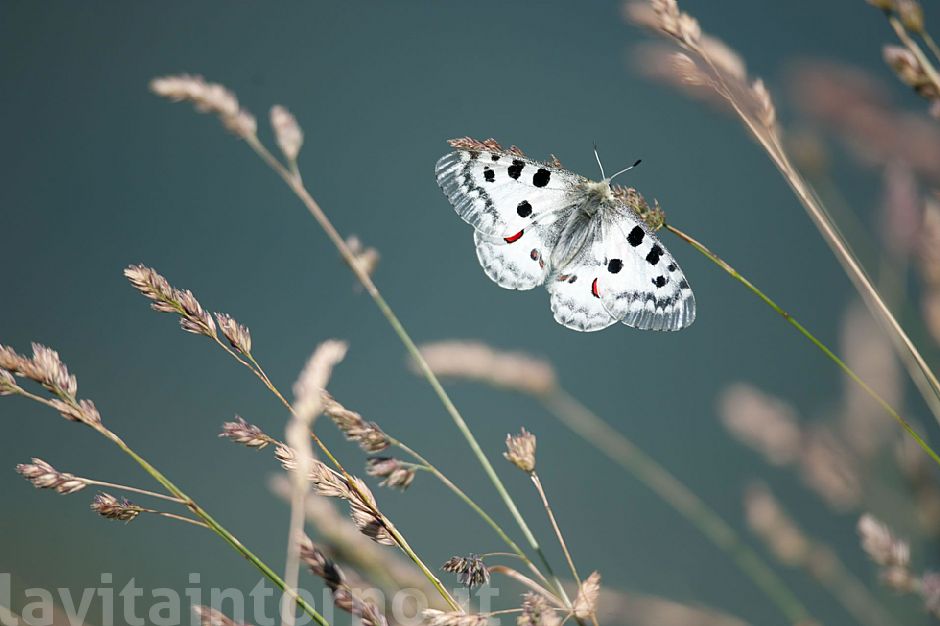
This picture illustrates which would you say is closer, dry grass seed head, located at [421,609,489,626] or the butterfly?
dry grass seed head, located at [421,609,489,626]

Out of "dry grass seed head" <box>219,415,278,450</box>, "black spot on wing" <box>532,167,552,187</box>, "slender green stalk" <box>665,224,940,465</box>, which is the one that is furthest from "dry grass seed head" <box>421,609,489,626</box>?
"black spot on wing" <box>532,167,552,187</box>

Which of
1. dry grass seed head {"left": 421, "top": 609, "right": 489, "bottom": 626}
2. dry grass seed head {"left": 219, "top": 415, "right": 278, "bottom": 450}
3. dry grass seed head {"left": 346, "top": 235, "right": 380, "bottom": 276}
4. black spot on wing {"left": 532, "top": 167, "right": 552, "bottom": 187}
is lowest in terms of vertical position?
dry grass seed head {"left": 421, "top": 609, "right": 489, "bottom": 626}

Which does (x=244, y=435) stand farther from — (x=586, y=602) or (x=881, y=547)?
(x=881, y=547)

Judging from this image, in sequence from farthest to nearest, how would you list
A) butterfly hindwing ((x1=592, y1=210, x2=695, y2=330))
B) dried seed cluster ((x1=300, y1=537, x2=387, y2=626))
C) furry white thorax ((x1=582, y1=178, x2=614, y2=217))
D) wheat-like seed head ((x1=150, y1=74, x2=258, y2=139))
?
1. furry white thorax ((x1=582, y1=178, x2=614, y2=217))
2. butterfly hindwing ((x1=592, y1=210, x2=695, y2=330))
3. wheat-like seed head ((x1=150, y1=74, x2=258, y2=139))
4. dried seed cluster ((x1=300, y1=537, x2=387, y2=626))

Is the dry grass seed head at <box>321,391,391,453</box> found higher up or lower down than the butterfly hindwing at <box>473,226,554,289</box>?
lower down

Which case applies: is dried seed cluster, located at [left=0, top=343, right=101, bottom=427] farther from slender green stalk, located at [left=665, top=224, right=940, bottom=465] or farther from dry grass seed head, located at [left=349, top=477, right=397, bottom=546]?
slender green stalk, located at [left=665, top=224, right=940, bottom=465]

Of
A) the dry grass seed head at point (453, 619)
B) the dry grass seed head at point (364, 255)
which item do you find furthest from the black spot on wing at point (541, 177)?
the dry grass seed head at point (453, 619)

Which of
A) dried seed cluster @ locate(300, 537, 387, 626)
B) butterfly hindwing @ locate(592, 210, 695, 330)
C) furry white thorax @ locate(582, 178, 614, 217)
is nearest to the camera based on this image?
dried seed cluster @ locate(300, 537, 387, 626)

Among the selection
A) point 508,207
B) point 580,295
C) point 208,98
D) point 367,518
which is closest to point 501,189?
point 508,207
